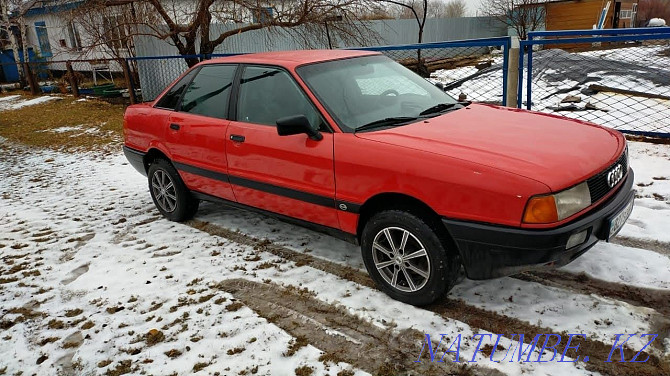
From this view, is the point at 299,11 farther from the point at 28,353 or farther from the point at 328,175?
the point at 28,353

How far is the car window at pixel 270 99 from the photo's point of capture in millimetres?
3416

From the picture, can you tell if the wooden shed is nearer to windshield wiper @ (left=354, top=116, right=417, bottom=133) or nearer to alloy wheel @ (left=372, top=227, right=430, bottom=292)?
windshield wiper @ (left=354, top=116, right=417, bottom=133)

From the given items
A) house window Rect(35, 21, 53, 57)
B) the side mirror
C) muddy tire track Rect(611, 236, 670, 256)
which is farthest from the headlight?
house window Rect(35, 21, 53, 57)

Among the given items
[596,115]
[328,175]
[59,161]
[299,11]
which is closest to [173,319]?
[328,175]

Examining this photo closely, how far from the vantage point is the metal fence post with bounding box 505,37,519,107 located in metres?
6.30

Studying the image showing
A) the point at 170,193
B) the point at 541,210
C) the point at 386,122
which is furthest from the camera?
the point at 170,193

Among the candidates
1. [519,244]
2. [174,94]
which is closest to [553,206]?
[519,244]

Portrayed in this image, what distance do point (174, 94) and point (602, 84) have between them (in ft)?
29.3

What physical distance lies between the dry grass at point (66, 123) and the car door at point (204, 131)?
18.8ft

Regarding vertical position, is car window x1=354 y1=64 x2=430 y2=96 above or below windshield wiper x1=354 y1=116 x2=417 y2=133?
above

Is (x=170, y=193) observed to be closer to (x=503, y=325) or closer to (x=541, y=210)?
(x=503, y=325)

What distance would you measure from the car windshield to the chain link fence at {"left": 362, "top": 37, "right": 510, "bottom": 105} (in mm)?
2850

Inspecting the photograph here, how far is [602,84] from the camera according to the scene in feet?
31.8

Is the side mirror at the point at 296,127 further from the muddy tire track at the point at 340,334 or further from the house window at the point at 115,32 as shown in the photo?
the house window at the point at 115,32
